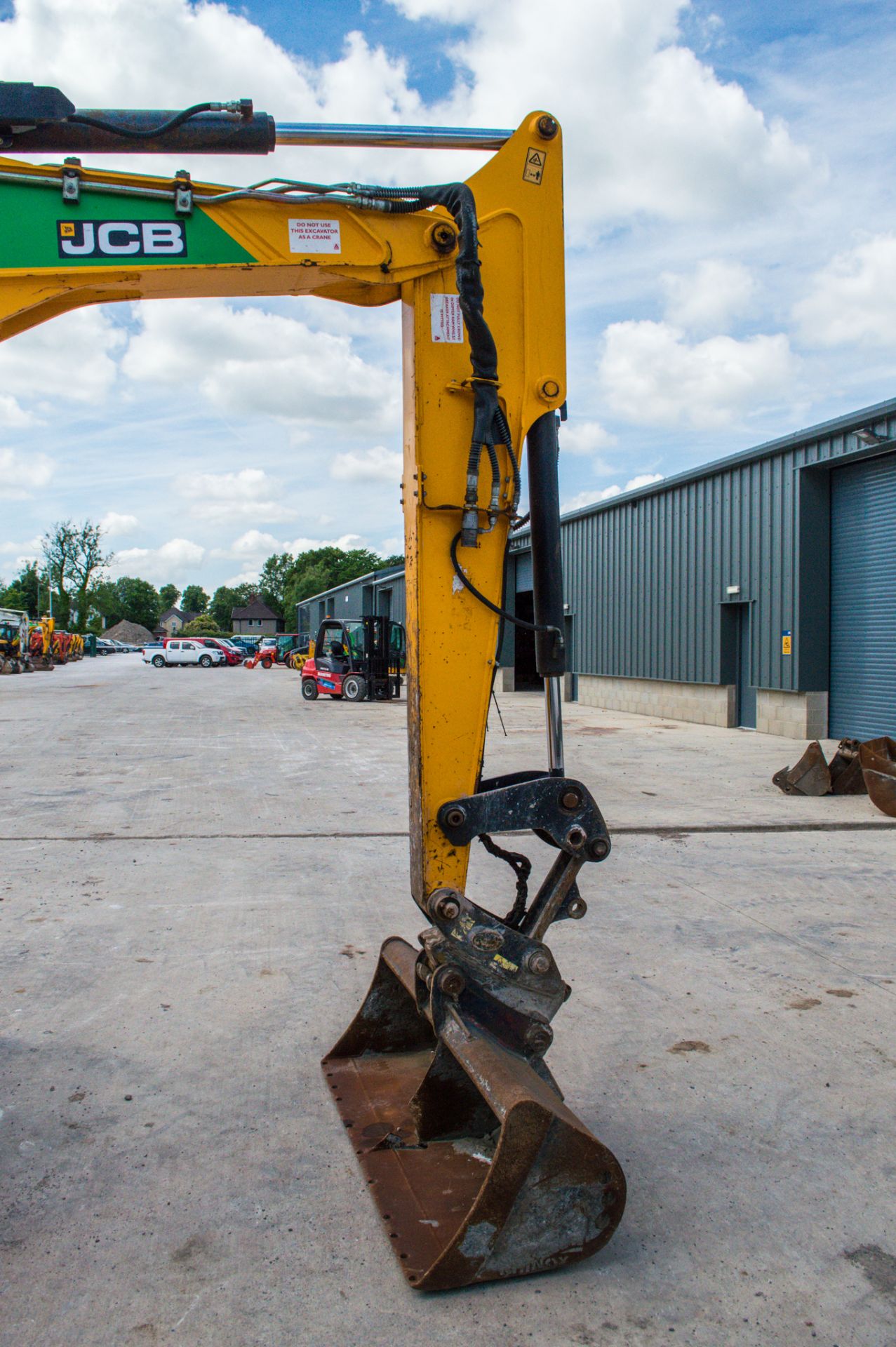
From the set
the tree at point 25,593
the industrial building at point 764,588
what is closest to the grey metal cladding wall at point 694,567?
the industrial building at point 764,588

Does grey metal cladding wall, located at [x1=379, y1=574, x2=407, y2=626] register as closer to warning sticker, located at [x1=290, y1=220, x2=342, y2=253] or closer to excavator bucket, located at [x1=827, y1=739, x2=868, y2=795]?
excavator bucket, located at [x1=827, y1=739, x2=868, y2=795]

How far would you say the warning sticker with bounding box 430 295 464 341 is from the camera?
3.17 meters

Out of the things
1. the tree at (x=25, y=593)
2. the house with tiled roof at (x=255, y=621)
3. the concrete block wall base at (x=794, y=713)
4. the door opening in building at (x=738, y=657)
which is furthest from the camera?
the house with tiled roof at (x=255, y=621)

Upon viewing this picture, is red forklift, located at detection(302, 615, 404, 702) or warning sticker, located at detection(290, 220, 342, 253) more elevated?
warning sticker, located at detection(290, 220, 342, 253)

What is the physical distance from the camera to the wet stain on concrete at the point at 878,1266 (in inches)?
99.3

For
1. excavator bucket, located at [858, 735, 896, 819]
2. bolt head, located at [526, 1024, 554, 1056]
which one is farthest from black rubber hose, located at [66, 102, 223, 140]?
excavator bucket, located at [858, 735, 896, 819]

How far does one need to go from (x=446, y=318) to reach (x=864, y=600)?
41.4 feet

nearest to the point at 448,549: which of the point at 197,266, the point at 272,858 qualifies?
the point at 197,266

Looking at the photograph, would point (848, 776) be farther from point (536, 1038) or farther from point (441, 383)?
point (441, 383)

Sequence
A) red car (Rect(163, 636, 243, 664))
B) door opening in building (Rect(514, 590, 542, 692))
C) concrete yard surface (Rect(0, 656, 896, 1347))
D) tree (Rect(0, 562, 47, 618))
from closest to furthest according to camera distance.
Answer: concrete yard surface (Rect(0, 656, 896, 1347)) → door opening in building (Rect(514, 590, 542, 692)) → red car (Rect(163, 636, 243, 664)) → tree (Rect(0, 562, 47, 618))

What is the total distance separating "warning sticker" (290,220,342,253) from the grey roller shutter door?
1231cm

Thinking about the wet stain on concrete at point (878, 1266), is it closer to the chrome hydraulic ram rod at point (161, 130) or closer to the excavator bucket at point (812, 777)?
the chrome hydraulic ram rod at point (161, 130)

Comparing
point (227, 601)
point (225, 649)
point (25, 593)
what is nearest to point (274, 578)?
point (227, 601)

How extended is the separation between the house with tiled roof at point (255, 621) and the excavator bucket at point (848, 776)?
11891 centimetres
